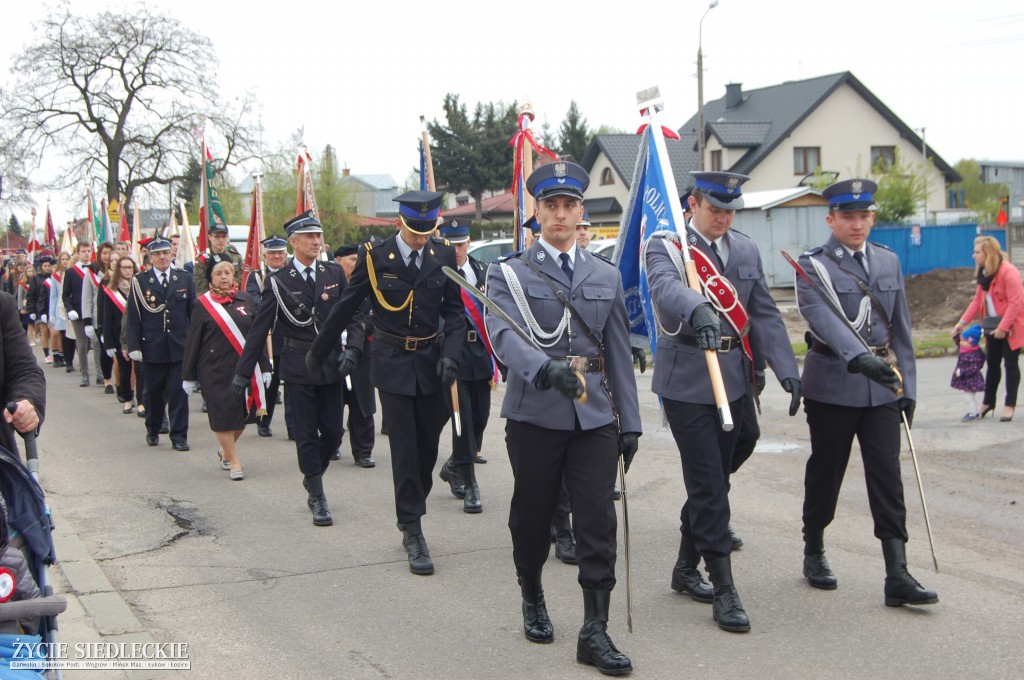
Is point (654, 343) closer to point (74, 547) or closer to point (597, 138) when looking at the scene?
point (74, 547)

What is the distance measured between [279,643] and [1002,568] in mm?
3991

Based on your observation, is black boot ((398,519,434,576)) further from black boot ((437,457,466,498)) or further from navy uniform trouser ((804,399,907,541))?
navy uniform trouser ((804,399,907,541))

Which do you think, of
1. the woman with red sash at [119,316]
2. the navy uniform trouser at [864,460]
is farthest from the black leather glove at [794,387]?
the woman with red sash at [119,316]

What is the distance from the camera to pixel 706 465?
5.24 m

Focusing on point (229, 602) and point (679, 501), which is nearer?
point (229, 602)

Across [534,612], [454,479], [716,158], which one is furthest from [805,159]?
[534,612]

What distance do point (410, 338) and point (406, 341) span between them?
0.11 feet

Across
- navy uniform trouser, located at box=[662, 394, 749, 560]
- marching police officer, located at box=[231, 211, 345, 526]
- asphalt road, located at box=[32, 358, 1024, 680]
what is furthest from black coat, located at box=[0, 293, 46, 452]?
marching police officer, located at box=[231, 211, 345, 526]

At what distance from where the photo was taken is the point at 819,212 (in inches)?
1309

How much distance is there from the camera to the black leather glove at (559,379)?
169 inches

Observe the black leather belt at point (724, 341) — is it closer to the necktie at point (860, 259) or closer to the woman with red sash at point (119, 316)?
the necktie at point (860, 259)

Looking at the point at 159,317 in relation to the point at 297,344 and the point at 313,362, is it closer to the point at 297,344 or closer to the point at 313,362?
the point at 297,344

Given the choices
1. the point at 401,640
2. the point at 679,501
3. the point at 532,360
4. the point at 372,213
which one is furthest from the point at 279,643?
the point at 372,213

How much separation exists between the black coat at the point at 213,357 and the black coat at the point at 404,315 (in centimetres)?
307
